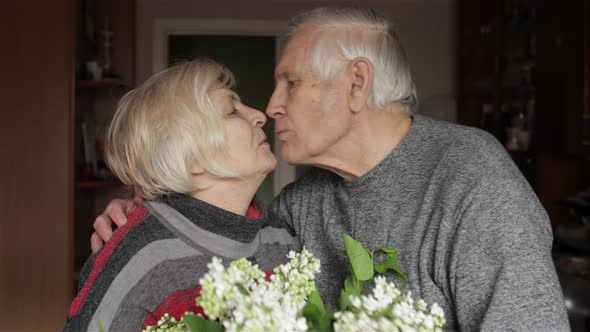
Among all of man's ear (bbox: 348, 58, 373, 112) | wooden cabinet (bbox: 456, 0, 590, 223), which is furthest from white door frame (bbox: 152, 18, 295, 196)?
man's ear (bbox: 348, 58, 373, 112)

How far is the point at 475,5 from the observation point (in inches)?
182

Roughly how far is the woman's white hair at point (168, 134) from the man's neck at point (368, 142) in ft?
1.03

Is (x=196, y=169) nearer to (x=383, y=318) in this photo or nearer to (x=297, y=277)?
(x=297, y=277)

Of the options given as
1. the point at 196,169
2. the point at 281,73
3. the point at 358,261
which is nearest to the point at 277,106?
the point at 281,73

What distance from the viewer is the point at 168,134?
1.33 meters

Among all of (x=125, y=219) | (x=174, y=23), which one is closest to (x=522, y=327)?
(x=125, y=219)

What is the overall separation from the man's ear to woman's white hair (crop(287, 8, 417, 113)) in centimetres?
2

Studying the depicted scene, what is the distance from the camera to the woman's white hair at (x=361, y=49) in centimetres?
153

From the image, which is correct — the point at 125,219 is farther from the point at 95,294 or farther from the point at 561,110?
the point at 561,110

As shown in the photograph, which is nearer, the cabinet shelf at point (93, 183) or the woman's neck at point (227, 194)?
the woman's neck at point (227, 194)

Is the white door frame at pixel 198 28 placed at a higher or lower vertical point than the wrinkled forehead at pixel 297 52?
higher

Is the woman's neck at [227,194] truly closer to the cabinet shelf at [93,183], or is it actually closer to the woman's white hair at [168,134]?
the woman's white hair at [168,134]

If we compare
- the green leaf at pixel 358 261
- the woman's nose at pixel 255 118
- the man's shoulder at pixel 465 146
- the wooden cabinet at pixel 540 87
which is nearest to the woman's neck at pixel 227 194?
the woman's nose at pixel 255 118

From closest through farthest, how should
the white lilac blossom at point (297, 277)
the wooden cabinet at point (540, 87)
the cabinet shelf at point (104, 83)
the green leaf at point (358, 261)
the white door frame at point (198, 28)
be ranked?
the white lilac blossom at point (297, 277) < the green leaf at point (358, 261) < the wooden cabinet at point (540, 87) < the cabinet shelf at point (104, 83) < the white door frame at point (198, 28)
